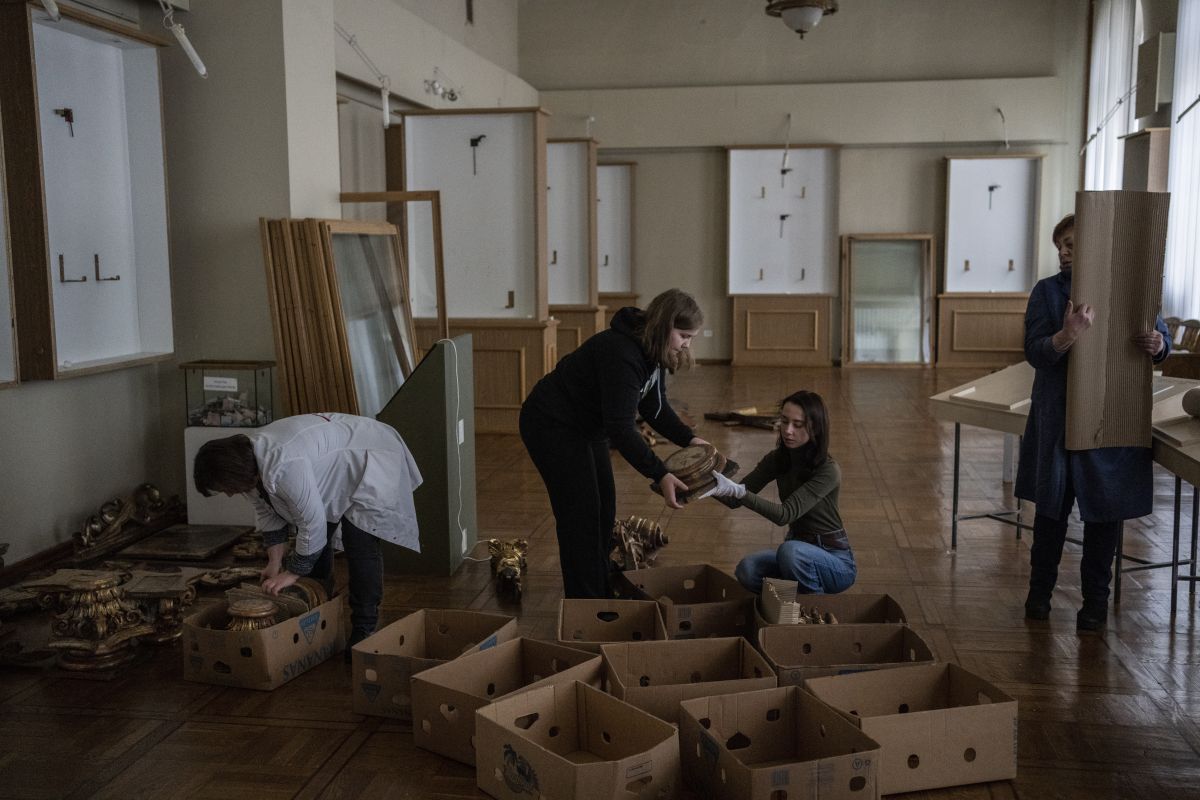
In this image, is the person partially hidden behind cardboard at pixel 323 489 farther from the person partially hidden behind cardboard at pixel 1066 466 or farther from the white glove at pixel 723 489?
the person partially hidden behind cardboard at pixel 1066 466

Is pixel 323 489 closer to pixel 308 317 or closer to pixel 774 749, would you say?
pixel 774 749

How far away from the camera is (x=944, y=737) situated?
2.98 metres

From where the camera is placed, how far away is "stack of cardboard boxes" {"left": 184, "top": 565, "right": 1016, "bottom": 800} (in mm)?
2779

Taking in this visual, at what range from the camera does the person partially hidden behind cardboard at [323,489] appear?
139 inches

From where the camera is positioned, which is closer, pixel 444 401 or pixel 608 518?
pixel 608 518

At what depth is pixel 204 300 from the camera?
6.13 m

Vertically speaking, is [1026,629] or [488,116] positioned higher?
[488,116]

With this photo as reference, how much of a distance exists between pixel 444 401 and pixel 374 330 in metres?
1.47

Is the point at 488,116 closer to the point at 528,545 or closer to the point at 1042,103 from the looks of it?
the point at 528,545

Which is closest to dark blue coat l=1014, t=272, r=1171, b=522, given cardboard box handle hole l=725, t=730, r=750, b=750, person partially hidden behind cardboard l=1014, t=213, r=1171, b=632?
person partially hidden behind cardboard l=1014, t=213, r=1171, b=632

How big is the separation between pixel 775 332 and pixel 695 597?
35.2 feet

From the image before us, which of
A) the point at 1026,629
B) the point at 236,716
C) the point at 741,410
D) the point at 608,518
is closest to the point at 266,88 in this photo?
the point at 608,518

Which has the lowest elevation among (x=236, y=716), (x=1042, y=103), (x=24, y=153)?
(x=236, y=716)

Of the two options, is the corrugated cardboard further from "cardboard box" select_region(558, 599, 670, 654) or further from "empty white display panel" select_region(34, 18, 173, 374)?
"empty white display panel" select_region(34, 18, 173, 374)
